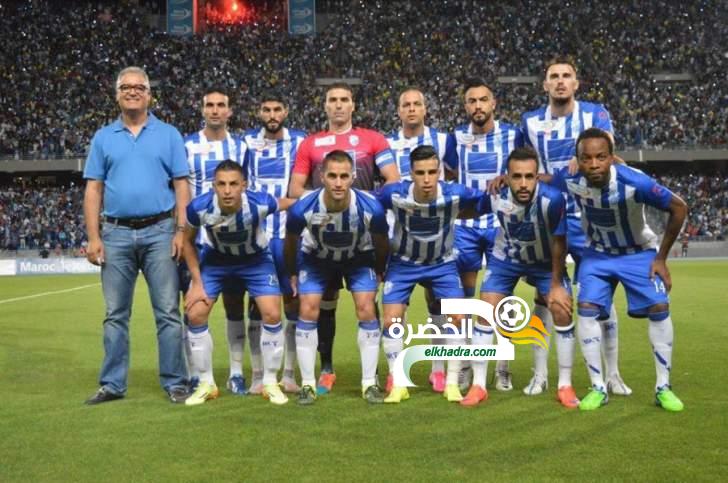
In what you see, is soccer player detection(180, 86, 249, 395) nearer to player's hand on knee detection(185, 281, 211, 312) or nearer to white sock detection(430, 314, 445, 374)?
player's hand on knee detection(185, 281, 211, 312)

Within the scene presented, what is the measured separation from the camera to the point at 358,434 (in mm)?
4543

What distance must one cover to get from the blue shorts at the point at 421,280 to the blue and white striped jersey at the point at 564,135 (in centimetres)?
93

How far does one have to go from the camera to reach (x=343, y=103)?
6.18 metres

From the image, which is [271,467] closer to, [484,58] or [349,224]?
[349,224]

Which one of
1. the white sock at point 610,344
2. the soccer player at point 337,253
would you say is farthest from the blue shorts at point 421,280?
the white sock at point 610,344

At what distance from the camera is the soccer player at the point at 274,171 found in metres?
6.30

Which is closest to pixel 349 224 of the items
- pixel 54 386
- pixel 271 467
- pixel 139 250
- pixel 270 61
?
pixel 139 250

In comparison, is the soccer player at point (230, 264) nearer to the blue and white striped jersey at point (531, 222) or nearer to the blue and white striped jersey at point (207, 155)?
the blue and white striped jersey at point (207, 155)

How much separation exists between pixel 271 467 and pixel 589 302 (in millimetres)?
2530

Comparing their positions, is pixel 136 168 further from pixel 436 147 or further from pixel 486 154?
pixel 486 154

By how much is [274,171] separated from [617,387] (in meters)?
3.03

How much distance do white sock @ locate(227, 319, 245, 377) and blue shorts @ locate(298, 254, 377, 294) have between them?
26.6 inches

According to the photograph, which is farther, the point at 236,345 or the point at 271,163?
the point at 271,163

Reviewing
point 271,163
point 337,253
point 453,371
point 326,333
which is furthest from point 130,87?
point 453,371
